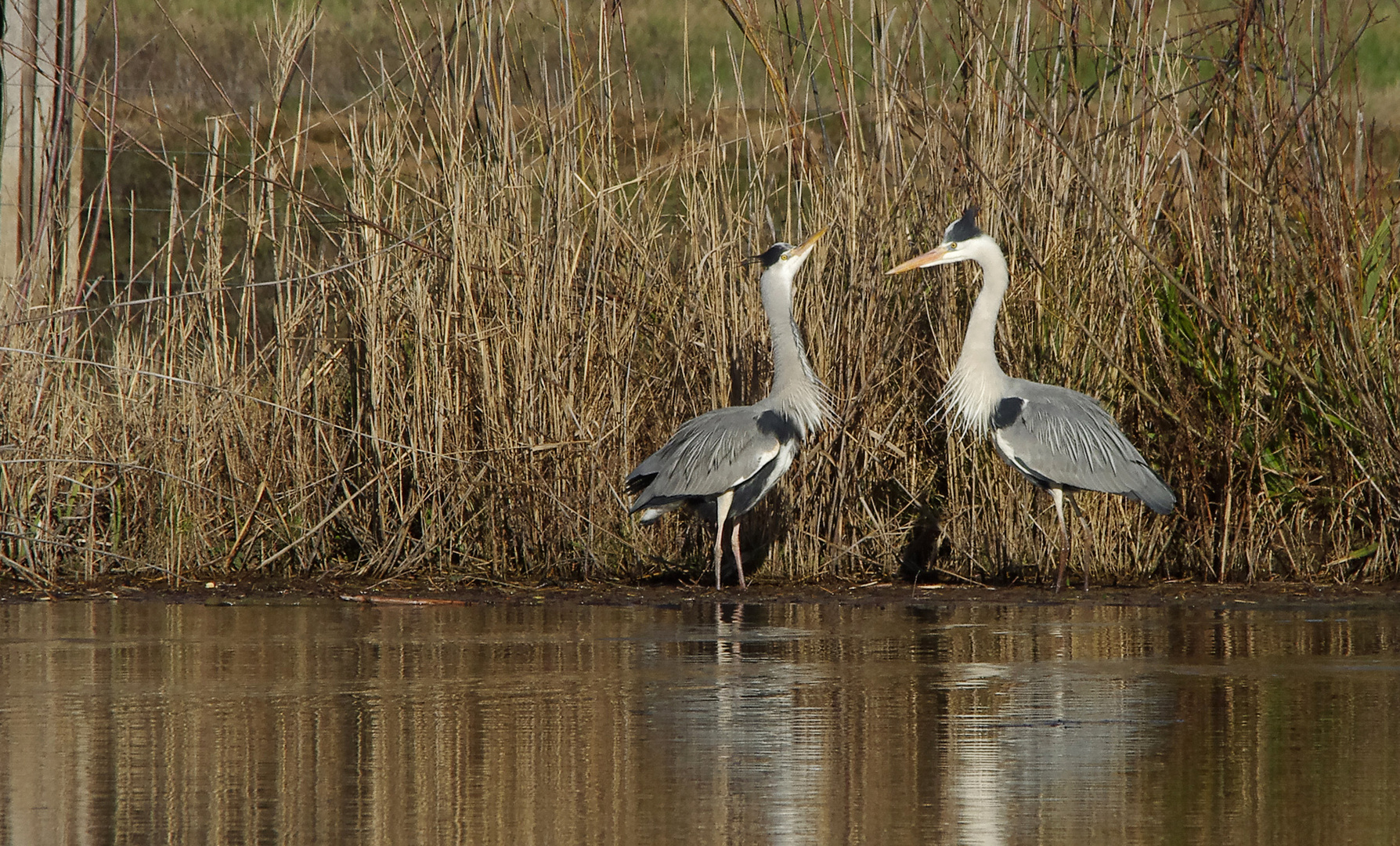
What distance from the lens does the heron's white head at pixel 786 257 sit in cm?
788

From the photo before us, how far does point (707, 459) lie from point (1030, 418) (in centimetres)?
145

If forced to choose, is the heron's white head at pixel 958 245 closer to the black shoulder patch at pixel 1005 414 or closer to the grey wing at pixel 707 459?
the black shoulder patch at pixel 1005 414

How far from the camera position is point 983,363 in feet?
25.8

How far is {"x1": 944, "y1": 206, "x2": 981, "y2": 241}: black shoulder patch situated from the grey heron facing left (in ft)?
1.92

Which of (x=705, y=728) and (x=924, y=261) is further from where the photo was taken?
(x=924, y=261)

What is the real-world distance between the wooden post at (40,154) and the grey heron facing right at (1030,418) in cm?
397

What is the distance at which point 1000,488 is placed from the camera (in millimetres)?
8125

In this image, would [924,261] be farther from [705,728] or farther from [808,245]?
[705,728]

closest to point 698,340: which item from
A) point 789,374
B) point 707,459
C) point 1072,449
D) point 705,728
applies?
point 789,374

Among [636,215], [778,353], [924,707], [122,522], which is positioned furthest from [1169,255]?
[122,522]

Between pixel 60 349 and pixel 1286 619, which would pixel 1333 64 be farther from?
pixel 60 349

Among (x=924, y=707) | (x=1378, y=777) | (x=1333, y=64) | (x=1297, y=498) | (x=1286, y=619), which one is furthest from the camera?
(x=1297, y=498)

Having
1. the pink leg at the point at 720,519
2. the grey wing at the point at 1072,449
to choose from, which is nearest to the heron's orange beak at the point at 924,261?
the grey wing at the point at 1072,449

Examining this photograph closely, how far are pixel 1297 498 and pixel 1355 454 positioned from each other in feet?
1.10
